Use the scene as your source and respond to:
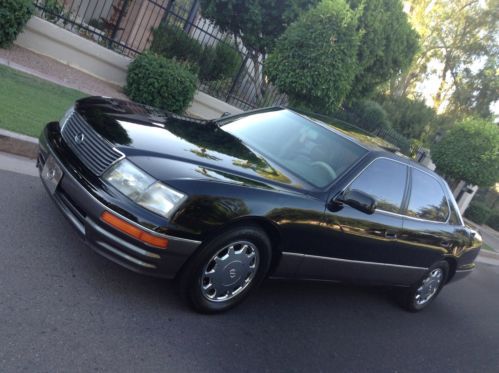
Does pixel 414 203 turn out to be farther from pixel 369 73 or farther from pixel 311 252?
pixel 369 73

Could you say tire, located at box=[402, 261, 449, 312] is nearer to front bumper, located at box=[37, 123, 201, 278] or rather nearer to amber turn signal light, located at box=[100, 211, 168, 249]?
front bumper, located at box=[37, 123, 201, 278]

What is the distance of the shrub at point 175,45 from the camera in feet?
37.3

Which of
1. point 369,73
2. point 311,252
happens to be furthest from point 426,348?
point 369,73

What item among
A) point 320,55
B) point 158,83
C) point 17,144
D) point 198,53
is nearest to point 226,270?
point 17,144

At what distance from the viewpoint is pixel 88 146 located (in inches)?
141

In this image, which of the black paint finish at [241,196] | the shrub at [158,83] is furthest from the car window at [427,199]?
the shrub at [158,83]

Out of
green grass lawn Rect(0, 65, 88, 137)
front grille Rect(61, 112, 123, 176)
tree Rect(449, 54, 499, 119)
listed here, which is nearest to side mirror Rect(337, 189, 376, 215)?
front grille Rect(61, 112, 123, 176)

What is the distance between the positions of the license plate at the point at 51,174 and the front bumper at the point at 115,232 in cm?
15

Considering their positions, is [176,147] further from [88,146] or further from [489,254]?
[489,254]

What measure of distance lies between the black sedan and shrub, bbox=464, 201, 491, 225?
704 inches

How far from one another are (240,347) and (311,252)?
0.96 m

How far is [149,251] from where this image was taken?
10.4 ft

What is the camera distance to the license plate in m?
3.55

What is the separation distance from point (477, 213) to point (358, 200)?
19.8 meters
